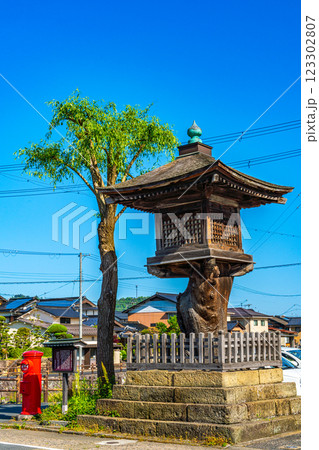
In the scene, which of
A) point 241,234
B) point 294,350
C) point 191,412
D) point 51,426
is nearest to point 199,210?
point 241,234

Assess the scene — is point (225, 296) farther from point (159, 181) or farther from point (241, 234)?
point (159, 181)

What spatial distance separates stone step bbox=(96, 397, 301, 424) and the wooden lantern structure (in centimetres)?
236

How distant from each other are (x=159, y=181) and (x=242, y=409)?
5812 millimetres

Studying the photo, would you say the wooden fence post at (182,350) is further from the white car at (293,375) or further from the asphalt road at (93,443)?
the white car at (293,375)

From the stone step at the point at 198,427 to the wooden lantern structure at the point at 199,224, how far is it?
109 inches

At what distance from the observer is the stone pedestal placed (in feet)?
34.1

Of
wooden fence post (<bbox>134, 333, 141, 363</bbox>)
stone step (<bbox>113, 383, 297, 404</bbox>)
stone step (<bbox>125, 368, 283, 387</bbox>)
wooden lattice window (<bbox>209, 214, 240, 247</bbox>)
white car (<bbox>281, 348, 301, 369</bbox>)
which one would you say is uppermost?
wooden lattice window (<bbox>209, 214, 240, 247</bbox>)

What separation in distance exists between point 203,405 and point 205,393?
0.29 m

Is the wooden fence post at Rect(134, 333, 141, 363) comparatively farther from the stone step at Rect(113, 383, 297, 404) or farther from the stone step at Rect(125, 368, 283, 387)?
the stone step at Rect(113, 383, 297, 404)

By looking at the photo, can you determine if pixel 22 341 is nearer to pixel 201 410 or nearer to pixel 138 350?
pixel 138 350

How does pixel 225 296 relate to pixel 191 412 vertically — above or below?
above

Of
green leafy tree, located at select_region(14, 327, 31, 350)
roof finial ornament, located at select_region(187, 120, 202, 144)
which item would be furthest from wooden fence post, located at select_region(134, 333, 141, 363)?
green leafy tree, located at select_region(14, 327, 31, 350)

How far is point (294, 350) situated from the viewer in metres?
20.6

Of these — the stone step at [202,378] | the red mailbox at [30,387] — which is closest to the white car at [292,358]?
the stone step at [202,378]
